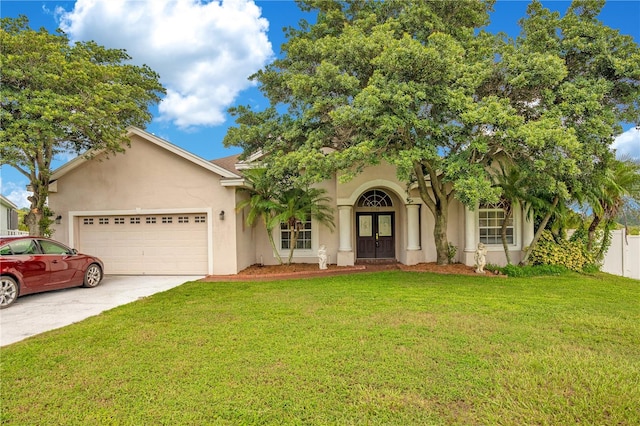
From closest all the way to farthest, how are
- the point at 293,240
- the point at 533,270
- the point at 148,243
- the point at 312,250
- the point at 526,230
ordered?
the point at 533,270
the point at 148,243
the point at 293,240
the point at 526,230
the point at 312,250

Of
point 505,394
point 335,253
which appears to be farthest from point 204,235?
point 505,394

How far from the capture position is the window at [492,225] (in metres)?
13.6

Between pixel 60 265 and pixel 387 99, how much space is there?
8948mm

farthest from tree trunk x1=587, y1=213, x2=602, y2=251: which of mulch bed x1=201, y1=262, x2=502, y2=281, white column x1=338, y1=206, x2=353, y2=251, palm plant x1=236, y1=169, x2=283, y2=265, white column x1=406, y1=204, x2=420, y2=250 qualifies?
palm plant x1=236, y1=169, x2=283, y2=265

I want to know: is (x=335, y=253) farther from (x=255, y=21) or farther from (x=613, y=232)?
(x=613, y=232)

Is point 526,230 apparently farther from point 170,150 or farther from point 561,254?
point 170,150

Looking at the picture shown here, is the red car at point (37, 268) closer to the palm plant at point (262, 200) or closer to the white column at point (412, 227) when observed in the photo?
the palm plant at point (262, 200)

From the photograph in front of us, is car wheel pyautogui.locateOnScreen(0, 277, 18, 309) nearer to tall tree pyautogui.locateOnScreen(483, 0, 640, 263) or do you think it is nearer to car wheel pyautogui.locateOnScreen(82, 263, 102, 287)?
car wheel pyautogui.locateOnScreen(82, 263, 102, 287)

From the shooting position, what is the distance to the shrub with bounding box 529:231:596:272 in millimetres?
12266

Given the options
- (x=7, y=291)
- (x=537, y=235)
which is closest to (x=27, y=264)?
(x=7, y=291)

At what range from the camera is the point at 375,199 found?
47.2 feet

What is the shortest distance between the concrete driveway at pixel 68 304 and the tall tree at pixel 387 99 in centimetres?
487

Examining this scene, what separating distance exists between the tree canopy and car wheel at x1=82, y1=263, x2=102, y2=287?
5.39 m

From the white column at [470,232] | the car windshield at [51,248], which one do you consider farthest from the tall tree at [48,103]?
the white column at [470,232]
